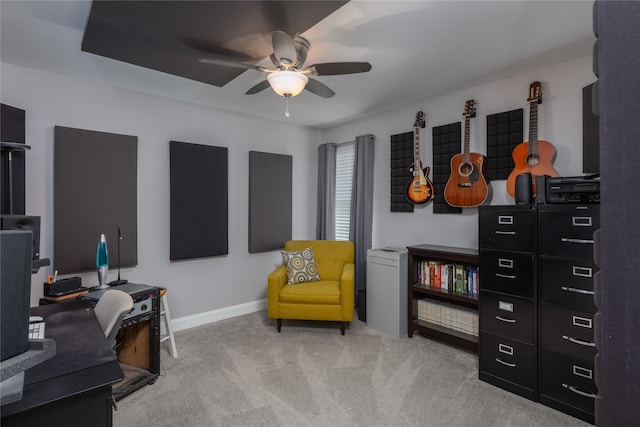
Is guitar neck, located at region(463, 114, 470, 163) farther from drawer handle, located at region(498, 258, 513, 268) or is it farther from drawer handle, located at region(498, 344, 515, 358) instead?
drawer handle, located at region(498, 344, 515, 358)

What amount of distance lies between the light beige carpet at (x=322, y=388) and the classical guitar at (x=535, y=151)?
5.12 feet

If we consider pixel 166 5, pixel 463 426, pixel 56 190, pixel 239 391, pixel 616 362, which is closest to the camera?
pixel 616 362

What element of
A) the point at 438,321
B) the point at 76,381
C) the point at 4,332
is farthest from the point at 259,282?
the point at 4,332

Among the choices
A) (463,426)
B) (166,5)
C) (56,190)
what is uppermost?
(166,5)

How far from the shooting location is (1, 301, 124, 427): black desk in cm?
94

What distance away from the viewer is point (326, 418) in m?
2.04

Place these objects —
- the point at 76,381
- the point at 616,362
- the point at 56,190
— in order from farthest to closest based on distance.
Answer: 1. the point at 56,190
2. the point at 76,381
3. the point at 616,362

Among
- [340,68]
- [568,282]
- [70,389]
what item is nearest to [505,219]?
[568,282]

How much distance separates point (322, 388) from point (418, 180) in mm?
2241

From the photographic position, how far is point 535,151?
2.62 m

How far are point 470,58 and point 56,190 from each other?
3537 mm

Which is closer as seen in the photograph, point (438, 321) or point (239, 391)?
point (239, 391)

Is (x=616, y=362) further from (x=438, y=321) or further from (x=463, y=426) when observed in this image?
(x=438, y=321)

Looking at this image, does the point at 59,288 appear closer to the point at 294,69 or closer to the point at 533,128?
the point at 294,69
